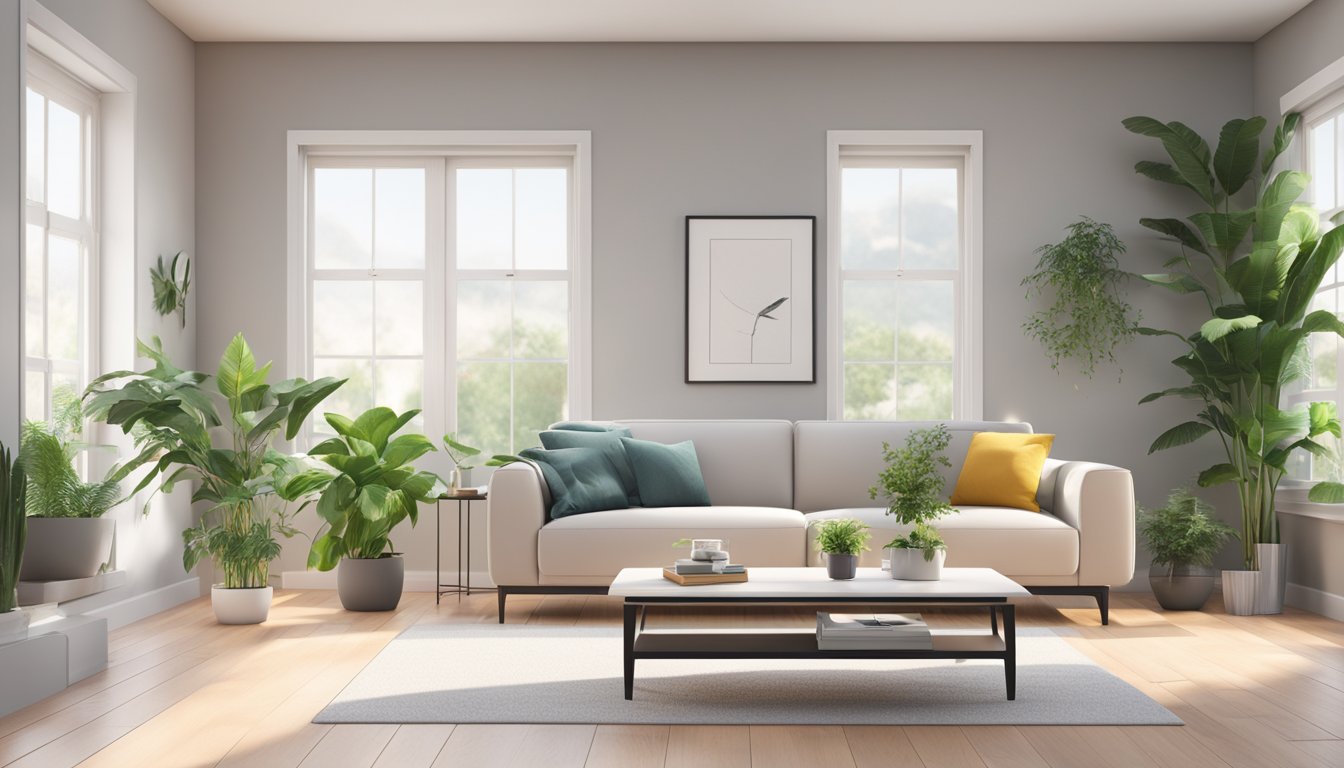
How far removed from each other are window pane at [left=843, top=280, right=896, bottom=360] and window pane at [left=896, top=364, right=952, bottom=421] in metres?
0.14

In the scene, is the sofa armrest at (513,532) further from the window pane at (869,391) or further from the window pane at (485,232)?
the window pane at (869,391)

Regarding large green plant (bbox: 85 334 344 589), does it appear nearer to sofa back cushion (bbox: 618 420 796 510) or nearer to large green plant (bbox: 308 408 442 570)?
large green plant (bbox: 308 408 442 570)

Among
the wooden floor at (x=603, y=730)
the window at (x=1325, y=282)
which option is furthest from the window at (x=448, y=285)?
the window at (x=1325, y=282)

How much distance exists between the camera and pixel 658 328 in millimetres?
5660

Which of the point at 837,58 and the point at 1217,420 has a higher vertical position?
the point at 837,58

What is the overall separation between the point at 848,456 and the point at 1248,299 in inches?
73.8

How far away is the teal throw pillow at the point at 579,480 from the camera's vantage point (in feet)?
15.3

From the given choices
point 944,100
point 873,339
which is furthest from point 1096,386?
point 944,100

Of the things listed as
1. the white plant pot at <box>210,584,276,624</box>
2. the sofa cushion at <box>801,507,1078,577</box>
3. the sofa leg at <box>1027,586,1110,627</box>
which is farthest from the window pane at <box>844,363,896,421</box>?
the white plant pot at <box>210,584,276,624</box>

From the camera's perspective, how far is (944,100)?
5.66 m

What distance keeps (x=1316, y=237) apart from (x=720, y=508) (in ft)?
9.09

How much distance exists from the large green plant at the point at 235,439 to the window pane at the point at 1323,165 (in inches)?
176

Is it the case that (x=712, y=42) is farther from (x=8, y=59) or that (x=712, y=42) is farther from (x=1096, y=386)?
(x=8, y=59)

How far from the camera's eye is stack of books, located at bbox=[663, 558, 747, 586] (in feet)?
10.7
